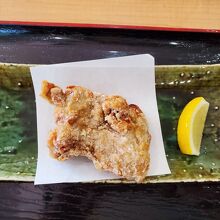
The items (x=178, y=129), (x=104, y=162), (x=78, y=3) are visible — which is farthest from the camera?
(x=78, y=3)

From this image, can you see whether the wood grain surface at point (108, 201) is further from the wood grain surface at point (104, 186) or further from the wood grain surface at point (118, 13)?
the wood grain surface at point (118, 13)

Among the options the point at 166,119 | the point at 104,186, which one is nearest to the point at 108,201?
the point at 104,186

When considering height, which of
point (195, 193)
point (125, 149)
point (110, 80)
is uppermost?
point (110, 80)

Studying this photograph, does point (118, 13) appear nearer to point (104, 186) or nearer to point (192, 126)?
point (192, 126)

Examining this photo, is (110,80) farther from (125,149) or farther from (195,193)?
(195,193)

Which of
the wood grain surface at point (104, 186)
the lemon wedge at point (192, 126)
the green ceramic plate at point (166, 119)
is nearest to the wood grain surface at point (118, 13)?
the wood grain surface at point (104, 186)

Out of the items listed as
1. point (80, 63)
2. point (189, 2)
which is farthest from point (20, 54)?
point (189, 2)

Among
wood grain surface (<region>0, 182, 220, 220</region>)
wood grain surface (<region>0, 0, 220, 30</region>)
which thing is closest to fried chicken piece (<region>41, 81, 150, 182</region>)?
wood grain surface (<region>0, 182, 220, 220</region>)
